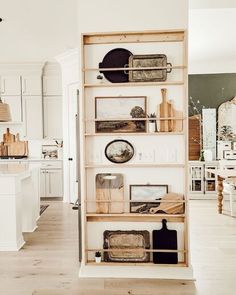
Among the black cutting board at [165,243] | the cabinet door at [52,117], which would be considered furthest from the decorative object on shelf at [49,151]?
the black cutting board at [165,243]

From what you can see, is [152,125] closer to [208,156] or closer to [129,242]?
[129,242]

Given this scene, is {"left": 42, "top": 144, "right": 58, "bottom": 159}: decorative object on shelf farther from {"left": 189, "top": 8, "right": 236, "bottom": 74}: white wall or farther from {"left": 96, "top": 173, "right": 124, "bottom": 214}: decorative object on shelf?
{"left": 96, "top": 173, "right": 124, "bottom": 214}: decorative object on shelf

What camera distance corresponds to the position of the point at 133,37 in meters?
3.23

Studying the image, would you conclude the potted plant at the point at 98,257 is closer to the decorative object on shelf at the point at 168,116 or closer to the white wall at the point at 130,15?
the decorative object on shelf at the point at 168,116

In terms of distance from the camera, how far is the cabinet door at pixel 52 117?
7453 millimetres

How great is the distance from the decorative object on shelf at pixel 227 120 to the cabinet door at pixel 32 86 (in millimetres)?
3893

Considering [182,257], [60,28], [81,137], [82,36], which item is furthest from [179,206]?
[60,28]

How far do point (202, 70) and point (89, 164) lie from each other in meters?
5.22

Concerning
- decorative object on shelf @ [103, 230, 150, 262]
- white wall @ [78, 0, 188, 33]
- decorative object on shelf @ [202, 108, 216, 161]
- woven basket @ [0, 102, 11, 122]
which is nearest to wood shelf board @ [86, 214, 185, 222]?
decorative object on shelf @ [103, 230, 150, 262]

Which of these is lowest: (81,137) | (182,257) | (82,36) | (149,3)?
(182,257)

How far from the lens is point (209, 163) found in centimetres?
722

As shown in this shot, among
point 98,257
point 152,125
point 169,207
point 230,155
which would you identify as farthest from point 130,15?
point 230,155

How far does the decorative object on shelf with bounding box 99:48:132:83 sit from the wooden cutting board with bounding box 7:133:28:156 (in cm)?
496

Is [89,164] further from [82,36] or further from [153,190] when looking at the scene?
[82,36]
